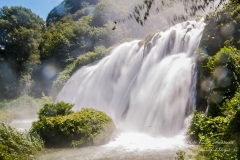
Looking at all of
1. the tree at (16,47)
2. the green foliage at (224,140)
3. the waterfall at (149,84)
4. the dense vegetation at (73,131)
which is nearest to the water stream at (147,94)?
the waterfall at (149,84)

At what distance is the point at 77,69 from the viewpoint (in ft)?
145

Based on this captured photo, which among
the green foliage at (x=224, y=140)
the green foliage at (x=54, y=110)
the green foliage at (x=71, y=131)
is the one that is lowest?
the green foliage at (x=224, y=140)

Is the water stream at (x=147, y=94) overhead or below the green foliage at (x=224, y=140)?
overhead

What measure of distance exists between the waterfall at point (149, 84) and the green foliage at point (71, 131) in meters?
3.82

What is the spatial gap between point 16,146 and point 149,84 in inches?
485

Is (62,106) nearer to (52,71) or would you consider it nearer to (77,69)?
Result: (77,69)

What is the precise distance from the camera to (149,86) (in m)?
22.2

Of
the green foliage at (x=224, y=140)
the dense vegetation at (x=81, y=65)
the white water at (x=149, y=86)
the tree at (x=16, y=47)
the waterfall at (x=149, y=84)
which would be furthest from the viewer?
the tree at (x=16, y=47)

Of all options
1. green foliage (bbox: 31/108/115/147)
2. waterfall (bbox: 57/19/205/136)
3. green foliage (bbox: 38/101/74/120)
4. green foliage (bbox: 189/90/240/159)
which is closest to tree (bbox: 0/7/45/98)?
waterfall (bbox: 57/19/205/136)

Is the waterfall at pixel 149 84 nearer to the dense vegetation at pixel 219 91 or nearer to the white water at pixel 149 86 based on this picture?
the white water at pixel 149 86

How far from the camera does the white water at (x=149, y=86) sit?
58.8 ft

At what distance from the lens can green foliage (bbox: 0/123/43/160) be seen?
11203 mm

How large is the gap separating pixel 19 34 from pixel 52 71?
28.7ft

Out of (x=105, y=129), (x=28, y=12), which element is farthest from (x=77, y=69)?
(x=105, y=129)
